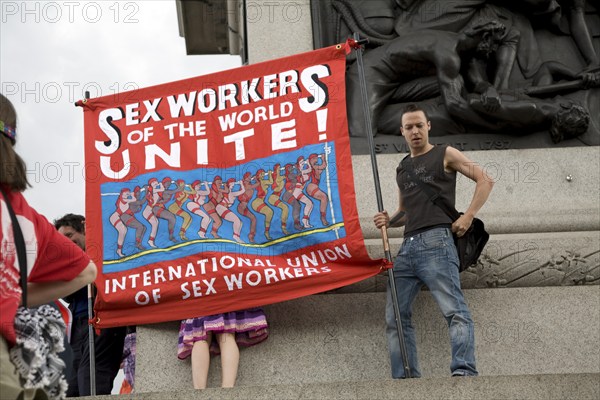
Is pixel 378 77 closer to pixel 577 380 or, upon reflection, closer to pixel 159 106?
pixel 159 106

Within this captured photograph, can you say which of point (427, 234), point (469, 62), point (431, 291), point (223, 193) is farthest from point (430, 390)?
point (469, 62)

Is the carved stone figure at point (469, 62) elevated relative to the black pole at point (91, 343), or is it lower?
elevated

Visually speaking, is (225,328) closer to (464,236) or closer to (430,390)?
(464,236)

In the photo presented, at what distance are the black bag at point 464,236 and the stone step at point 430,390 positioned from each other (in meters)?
1.48

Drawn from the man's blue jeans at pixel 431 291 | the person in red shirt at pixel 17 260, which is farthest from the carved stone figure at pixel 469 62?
the person in red shirt at pixel 17 260

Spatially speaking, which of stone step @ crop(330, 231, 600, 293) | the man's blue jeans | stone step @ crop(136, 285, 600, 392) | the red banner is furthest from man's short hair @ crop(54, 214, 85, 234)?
the man's blue jeans

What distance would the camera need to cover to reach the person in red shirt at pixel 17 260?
3.54 metres

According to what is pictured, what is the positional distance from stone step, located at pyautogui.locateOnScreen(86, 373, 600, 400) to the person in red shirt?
1710mm

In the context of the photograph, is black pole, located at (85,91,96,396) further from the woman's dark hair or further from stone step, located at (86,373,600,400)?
the woman's dark hair

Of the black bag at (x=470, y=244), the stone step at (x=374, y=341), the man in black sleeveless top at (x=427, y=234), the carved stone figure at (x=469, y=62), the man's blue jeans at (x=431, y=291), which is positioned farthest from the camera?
the carved stone figure at (x=469, y=62)

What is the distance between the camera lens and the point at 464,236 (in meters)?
7.11

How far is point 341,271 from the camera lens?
729 cm

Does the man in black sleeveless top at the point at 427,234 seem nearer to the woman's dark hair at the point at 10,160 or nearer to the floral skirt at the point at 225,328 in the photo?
the floral skirt at the point at 225,328

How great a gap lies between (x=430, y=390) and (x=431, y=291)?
4.45 ft
